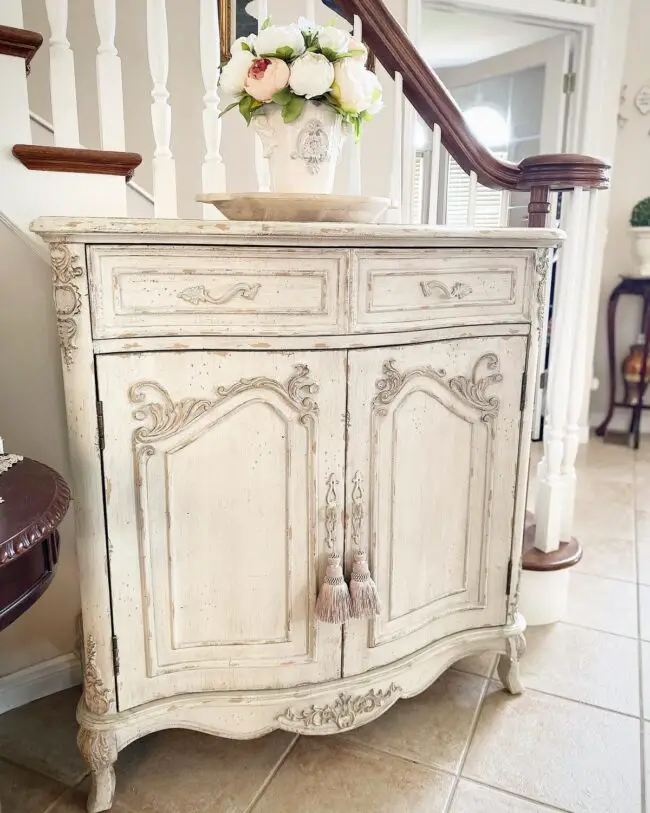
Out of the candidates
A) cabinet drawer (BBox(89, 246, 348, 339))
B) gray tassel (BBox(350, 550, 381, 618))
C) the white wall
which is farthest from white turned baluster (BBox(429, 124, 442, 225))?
the white wall

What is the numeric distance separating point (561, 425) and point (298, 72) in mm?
1225

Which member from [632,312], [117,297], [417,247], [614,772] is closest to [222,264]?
[117,297]

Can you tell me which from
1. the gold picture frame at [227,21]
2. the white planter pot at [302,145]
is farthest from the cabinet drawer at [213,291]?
the gold picture frame at [227,21]

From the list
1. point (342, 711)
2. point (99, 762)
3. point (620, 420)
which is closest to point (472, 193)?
point (342, 711)

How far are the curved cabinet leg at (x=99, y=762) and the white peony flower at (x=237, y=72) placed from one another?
1238 mm

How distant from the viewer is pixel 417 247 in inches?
48.1

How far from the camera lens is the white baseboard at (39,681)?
1.55m

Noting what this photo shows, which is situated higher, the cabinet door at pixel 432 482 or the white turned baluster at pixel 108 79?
the white turned baluster at pixel 108 79

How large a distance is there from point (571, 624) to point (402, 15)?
7.43ft

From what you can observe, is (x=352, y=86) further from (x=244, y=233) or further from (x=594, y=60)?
(x=594, y=60)

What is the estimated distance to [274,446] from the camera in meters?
1.22

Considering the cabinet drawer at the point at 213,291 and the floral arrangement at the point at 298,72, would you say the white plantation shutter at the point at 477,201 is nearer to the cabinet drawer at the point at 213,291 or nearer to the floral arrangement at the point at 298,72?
the floral arrangement at the point at 298,72

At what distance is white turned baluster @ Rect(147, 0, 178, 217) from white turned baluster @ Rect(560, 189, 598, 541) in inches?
43.0

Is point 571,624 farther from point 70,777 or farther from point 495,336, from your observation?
point 70,777
